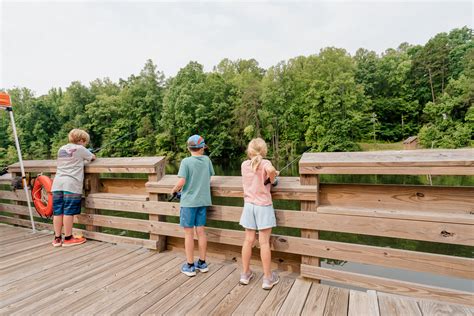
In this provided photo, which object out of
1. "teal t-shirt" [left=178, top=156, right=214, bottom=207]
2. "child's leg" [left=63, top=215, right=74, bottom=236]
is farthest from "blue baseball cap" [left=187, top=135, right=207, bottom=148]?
"child's leg" [left=63, top=215, right=74, bottom=236]

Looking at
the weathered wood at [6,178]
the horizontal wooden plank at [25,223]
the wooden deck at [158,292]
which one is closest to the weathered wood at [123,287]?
the wooden deck at [158,292]

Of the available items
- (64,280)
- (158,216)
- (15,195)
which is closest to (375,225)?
(158,216)

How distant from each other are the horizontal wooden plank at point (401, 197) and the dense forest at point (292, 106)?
28730 millimetres

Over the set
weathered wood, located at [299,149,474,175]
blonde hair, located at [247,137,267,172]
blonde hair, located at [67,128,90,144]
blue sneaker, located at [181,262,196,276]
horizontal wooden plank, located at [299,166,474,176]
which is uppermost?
blonde hair, located at [67,128,90,144]

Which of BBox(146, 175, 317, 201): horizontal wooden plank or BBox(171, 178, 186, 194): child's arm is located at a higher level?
BBox(171, 178, 186, 194): child's arm

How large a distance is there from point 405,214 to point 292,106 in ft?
106

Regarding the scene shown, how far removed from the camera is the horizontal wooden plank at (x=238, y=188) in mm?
2324

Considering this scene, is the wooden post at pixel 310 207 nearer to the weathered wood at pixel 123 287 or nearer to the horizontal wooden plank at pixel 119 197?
the weathered wood at pixel 123 287

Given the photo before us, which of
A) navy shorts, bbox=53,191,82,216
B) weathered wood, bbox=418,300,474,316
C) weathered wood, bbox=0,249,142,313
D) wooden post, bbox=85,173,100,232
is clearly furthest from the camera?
wooden post, bbox=85,173,100,232

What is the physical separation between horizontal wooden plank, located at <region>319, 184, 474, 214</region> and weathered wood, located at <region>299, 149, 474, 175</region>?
0.20 metres

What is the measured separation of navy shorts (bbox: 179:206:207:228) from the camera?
2.61m

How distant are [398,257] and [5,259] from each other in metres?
4.27

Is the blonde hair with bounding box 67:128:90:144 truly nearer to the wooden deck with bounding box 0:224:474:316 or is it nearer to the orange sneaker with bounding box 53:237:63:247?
the orange sneaker with bounding box 53:237:63:247

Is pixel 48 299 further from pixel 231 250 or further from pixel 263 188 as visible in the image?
pixel 263 188
